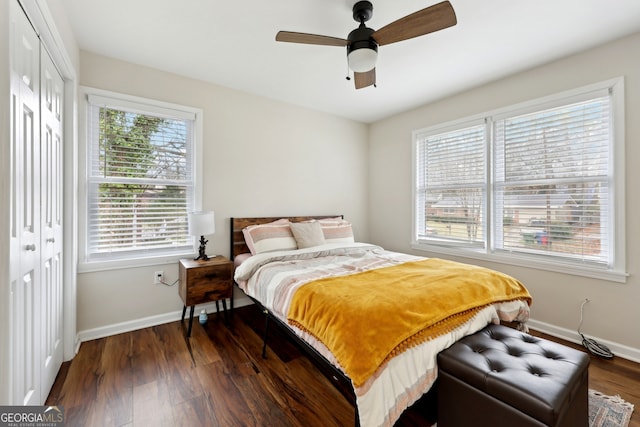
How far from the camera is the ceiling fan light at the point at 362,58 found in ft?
6.11

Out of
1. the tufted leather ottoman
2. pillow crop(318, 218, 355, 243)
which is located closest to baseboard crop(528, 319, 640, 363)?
the tufted leather ottoman

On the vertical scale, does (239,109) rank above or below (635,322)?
above

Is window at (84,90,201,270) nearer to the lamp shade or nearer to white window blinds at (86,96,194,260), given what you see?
white window blinds at (86,96,194,260)

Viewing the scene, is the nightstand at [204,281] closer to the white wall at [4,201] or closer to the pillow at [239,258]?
the pillow at [239,258]

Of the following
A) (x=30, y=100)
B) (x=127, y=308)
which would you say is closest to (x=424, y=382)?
(x=30, y=100)

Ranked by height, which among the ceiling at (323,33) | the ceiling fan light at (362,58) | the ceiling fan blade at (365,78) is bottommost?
the ceiling fan light at (362,58)

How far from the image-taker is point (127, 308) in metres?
2.66

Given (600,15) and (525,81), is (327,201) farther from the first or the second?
(600,15)

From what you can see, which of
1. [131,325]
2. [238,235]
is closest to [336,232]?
[238,235]

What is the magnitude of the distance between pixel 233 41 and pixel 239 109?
1019mm

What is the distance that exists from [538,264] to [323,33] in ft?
9.66

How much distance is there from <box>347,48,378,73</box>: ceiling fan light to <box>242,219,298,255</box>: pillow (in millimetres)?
1810

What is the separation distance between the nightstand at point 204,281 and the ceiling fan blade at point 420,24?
235cm

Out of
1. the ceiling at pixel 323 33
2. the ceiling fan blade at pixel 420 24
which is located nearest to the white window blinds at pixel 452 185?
the ceiling at pixel 323 33
